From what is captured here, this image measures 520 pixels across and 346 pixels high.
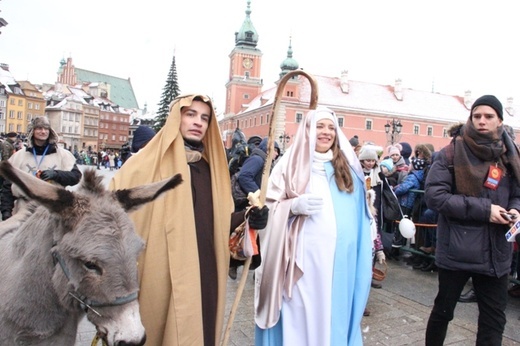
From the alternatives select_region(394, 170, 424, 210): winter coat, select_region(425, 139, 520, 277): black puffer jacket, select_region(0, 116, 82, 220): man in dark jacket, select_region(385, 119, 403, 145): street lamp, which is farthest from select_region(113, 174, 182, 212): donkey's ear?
select_region(385, 119, 403, 145): street lamp

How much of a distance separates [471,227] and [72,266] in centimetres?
276

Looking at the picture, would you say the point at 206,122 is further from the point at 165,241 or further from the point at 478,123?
the point at 478,123

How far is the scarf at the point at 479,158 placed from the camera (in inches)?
118

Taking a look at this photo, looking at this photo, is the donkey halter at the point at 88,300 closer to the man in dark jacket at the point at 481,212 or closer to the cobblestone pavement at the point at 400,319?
the cobblestone pavement at the point at 400,319

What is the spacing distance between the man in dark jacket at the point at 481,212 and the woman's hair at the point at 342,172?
70 centimetres

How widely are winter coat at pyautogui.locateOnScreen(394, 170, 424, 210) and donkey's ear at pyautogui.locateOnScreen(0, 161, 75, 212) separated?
612cm

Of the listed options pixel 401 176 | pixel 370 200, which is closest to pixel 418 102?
pixel 401 176

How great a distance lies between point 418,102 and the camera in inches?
2512

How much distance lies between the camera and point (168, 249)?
87.4 inches

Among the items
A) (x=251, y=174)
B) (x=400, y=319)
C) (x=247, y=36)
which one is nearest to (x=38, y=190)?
(x=400, y=319)

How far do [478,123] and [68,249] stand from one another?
294 cm

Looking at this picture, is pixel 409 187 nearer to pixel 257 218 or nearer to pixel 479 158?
pixel 479 158

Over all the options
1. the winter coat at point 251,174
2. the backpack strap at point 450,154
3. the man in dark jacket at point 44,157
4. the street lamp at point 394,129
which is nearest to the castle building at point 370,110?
the street lamp at point 394,129

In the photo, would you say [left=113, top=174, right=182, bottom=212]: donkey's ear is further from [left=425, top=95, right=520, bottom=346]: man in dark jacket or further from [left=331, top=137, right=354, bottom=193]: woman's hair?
[left=425, top=95, right=520, bottom=346]: man in dark jacket
